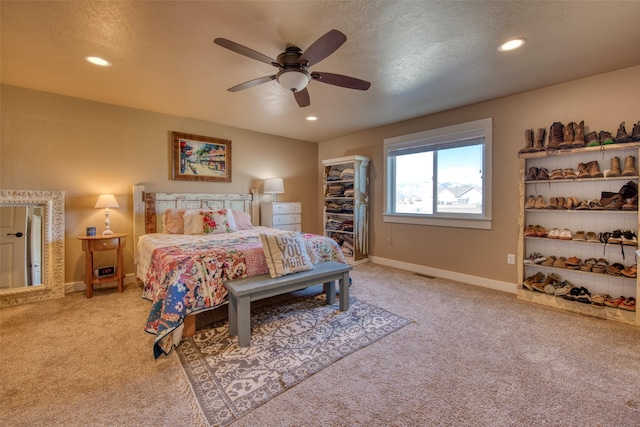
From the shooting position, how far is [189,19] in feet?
6.28

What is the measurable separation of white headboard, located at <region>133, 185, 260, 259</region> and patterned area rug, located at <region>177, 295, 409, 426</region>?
2.10 metres

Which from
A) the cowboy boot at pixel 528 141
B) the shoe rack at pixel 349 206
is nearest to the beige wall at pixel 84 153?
the shoe rack at pixel 349 206

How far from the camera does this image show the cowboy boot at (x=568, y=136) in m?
2.79

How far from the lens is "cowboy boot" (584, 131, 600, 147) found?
8.74ft

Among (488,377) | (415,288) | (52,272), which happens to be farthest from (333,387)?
(52,272)

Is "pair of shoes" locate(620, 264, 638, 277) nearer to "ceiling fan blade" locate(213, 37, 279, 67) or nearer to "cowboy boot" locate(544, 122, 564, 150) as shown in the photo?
"cowboy boot" locate(544, 122, 564, 150)

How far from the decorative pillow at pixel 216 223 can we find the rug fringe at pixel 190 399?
200 centimetres

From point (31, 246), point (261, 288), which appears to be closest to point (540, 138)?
point (261, 288)

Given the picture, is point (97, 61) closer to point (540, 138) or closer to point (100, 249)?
point (100, 249)

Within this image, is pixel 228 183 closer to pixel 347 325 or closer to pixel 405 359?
pixel 347 325

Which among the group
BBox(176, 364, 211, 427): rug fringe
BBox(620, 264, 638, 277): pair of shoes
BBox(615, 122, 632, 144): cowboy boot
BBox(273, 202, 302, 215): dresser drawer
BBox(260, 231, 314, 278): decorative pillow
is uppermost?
BBox(615, 122, 632, 144): cowboy boot

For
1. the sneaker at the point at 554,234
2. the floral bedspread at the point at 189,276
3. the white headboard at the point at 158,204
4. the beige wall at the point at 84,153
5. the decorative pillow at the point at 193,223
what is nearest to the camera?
the floral bedspread at the point at 189,276

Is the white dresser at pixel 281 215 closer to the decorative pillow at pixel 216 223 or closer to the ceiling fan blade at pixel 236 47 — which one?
the decorative pillow at pixel 216 223

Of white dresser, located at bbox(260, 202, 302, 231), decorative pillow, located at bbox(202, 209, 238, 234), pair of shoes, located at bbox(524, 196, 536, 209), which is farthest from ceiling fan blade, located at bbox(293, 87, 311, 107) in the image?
pair of shoes, located at bbox(524, 196, 536, 209)
